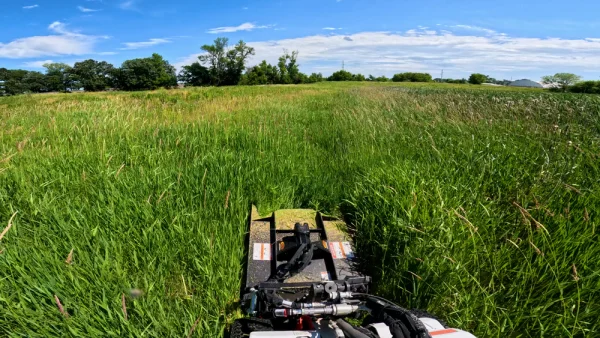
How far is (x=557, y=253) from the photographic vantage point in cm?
204

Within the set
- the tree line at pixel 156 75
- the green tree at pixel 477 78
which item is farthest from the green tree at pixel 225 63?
the green tree at pixel 477 78

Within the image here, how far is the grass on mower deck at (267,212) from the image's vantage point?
1738mm

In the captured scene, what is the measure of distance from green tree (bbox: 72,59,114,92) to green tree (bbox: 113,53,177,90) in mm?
3113

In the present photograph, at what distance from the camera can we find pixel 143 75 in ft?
279

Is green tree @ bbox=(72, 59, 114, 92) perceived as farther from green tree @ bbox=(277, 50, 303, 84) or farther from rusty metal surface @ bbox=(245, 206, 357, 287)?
rusty metal surface @ bbox=(245, 206, 357, 287)

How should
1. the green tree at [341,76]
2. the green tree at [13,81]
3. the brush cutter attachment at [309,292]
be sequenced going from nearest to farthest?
1. the brush cutter attachment at [309,292]
2. the green tree at [13,81]
3. the green tree at [341,76]

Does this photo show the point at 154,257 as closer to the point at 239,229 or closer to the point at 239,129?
the point at 239,229

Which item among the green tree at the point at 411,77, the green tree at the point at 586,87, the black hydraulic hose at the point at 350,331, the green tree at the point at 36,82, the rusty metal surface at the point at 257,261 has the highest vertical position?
the green tree at the point at 411,77

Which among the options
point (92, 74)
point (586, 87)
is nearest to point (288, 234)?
point (586, 87)

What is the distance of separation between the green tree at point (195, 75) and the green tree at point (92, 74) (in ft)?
A: 64.5

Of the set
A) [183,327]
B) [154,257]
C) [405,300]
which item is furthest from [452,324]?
[154,257]

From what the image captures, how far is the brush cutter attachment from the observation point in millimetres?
1204

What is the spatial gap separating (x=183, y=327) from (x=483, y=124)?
5.45 metres

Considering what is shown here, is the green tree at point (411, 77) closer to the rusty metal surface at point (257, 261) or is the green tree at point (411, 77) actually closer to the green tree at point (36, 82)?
the rusty metal surface at point (257, 261)
